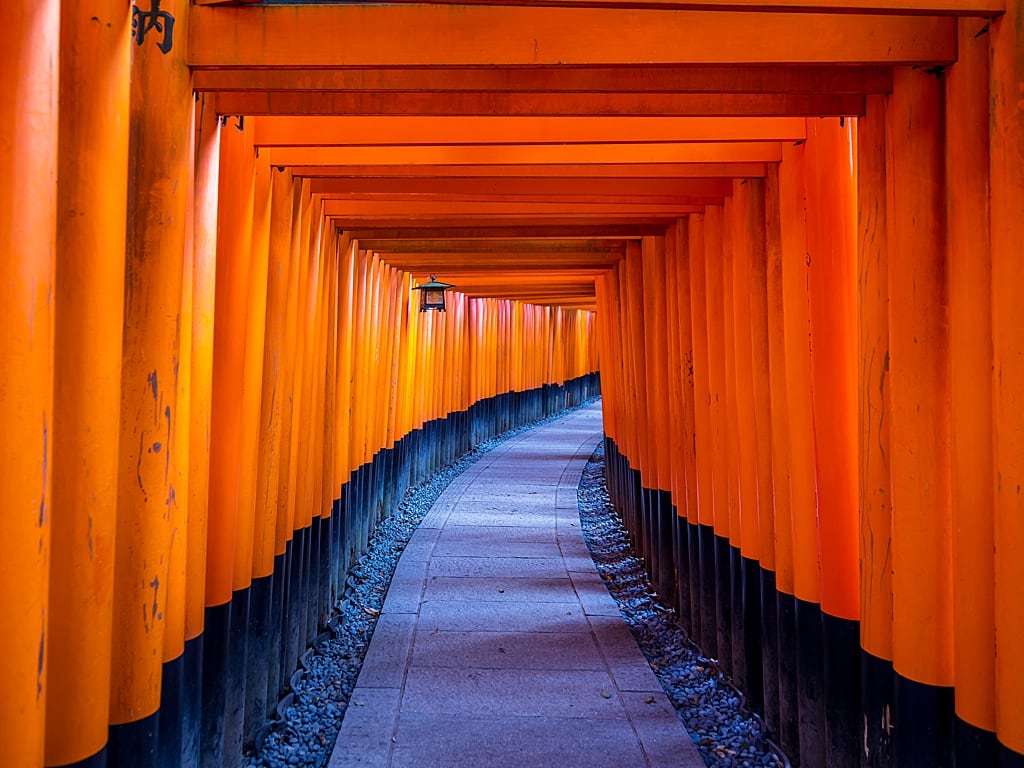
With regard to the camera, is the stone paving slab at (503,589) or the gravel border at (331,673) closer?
the gravel border at (331,673)

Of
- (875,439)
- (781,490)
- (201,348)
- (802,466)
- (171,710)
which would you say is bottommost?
(171,710)

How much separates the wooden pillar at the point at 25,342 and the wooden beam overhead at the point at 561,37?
3.08 feet

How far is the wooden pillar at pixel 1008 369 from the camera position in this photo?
2348 mm

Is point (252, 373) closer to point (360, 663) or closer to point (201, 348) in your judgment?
point (201, 348)

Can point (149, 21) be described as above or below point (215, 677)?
above

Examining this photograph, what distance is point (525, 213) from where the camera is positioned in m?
5.98

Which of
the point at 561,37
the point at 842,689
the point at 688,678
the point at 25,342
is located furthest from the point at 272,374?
the point at 688,678

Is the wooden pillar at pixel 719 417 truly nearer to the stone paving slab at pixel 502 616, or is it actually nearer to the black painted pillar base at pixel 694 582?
the black painted pillar base at pixel 694 582

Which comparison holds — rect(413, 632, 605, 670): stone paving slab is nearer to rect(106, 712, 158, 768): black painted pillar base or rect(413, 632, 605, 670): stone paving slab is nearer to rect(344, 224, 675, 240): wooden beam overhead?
rect(106, 712, 158, 768): black painted pillar base

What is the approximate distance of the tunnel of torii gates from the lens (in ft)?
7.34

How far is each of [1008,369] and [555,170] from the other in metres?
3.06

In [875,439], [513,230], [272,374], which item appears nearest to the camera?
[875,439]

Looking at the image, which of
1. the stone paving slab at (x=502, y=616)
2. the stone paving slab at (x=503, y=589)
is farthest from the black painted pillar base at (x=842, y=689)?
the stone paving slab at (x=503, y=589)

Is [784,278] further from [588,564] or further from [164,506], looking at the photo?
[588,564]
